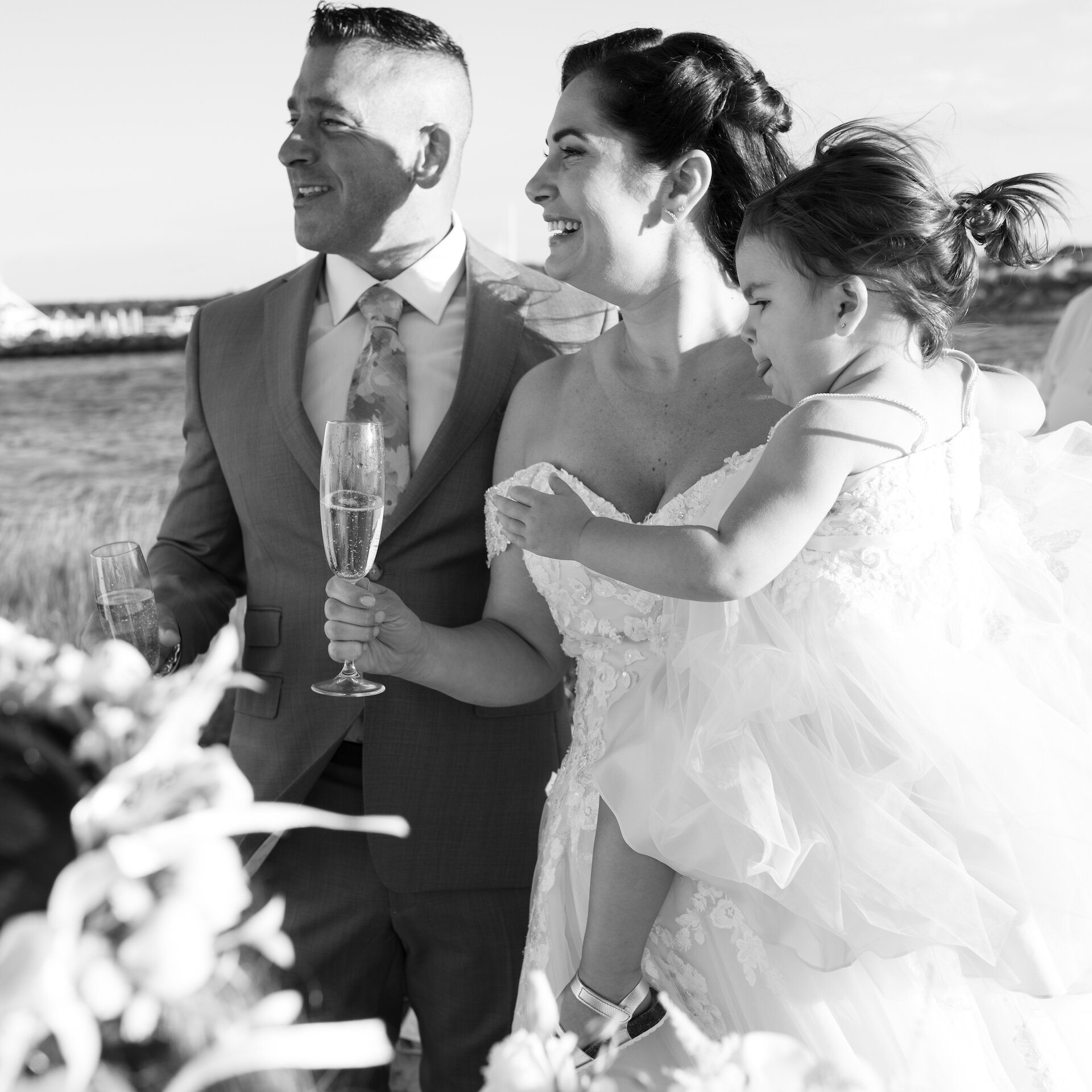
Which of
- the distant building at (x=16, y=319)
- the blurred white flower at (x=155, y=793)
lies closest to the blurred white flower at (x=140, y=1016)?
the blurred white flower at (x=155, y=793)

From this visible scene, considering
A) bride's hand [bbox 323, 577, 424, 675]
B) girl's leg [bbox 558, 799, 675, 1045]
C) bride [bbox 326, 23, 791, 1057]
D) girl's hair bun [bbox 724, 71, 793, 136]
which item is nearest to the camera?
girl's leg [bbox 558, 799, 675, 1045]

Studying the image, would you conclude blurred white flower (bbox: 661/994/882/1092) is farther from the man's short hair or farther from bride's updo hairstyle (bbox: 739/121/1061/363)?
the man's short hair

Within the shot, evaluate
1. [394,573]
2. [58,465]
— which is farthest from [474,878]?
[58,465]

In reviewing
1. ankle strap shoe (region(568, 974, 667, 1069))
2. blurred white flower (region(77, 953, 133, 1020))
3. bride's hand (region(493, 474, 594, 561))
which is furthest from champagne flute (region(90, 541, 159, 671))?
blurred white flower (region(77, 953, 133, 1020))

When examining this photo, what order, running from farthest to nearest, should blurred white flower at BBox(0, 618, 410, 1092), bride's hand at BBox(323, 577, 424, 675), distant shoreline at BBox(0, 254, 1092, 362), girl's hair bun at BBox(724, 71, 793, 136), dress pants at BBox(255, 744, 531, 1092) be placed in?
distant shoreline at BBox(0, 254, 1092, 362) < dress pants at BBox(255, 744, 531, 1092) < girl's hair bun at BBox(724, 71, 793, 136) < bride's hand at BBox(323, 577, 424, 675) < blurred white flower at BBox(0, 618, 410, 1092)

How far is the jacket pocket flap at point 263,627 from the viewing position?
9.30ft

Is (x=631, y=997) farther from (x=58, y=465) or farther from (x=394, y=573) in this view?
(x=58, y=465)

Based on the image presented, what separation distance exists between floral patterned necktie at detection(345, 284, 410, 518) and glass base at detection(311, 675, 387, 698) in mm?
536

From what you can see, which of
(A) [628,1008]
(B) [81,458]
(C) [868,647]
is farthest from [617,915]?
(B) [81,458]

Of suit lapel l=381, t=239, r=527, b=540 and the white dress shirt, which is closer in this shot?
suit lapel l=381, t=239, r=527, b=540

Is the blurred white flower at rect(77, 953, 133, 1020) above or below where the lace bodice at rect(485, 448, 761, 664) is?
above

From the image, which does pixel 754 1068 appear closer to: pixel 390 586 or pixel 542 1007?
pixel 542 1007

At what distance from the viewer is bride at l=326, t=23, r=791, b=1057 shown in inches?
91.9

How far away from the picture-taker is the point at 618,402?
2.56 meters
